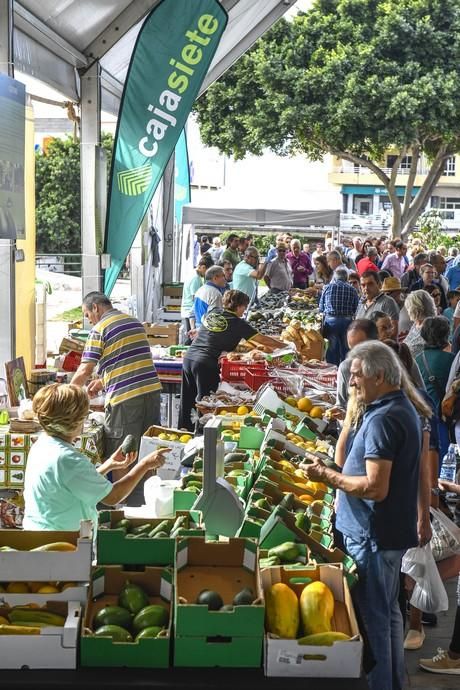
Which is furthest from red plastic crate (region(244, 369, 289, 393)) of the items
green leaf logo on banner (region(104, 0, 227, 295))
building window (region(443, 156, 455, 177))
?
building window (region(443, 156, 455, 177))

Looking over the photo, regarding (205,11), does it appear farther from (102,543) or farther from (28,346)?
(102,543)

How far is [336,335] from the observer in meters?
12.0

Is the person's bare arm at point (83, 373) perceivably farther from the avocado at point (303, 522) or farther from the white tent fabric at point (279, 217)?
the white tent fabric at point (279, 217)

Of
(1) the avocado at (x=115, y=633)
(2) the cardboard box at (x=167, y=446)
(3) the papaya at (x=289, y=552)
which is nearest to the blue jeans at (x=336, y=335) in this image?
(2) the cardboard box at (x=167, y=446)

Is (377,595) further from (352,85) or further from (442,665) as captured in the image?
(352,85)

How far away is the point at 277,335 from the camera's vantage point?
11391 mm

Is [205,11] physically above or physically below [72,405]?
above

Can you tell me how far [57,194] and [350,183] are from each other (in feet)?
113

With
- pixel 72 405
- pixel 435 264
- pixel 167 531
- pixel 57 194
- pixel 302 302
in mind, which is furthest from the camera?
pixel 57 194

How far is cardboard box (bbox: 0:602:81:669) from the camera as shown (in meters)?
2.77

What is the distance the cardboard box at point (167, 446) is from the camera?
18.3 feet

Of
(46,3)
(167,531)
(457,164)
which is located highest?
(457,164)

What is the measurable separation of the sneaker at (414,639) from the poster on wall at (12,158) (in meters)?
3.65

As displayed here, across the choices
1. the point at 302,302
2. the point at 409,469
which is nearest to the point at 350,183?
the point at 302,302
